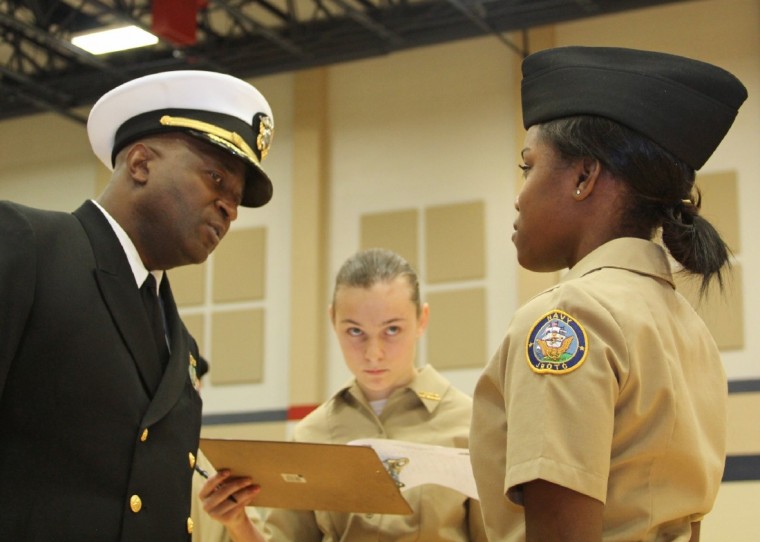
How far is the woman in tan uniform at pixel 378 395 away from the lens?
10.6ft

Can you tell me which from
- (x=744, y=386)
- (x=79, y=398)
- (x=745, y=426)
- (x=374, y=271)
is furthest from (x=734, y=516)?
(x=79, y=398)

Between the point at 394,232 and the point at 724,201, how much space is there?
2.89 metres

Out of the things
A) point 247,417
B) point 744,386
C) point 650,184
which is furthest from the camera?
point 247,417

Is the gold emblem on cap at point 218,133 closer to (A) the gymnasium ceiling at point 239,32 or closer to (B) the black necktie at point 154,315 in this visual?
(B) the black necktie at point 154,315

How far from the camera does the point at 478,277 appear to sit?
8977 millimetres

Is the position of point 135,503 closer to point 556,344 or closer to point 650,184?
point 556,344

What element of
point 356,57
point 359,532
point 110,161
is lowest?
point 359,532

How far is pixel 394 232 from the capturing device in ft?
30.9

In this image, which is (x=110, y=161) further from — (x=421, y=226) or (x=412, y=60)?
(x=412, y=60)

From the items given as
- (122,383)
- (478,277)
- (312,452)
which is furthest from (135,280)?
(478,277)

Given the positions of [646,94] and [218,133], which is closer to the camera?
[646,94]

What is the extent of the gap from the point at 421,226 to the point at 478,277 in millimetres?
750

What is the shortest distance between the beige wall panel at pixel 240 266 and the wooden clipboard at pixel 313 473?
6.98m

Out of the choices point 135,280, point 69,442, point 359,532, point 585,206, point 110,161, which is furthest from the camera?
point 359,532
